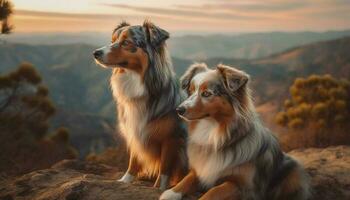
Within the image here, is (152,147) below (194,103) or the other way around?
below

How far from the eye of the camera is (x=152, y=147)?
6.59 m

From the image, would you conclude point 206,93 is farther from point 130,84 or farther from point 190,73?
point 130,84

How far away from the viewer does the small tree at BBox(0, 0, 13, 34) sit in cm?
1293

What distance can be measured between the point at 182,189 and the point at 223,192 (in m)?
0.57

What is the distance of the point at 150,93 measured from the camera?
6.51 meters

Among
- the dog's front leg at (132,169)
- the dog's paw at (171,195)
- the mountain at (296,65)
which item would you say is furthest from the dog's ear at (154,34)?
the mountain at (296,65)

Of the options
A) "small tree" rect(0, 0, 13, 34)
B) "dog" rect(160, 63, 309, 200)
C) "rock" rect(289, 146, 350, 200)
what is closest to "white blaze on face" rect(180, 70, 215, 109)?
"dog" rect(160, 63, 309, 200)

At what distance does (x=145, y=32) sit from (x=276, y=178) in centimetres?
263

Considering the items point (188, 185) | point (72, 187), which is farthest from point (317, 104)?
point (72, 187)

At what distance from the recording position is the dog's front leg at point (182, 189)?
5426 mm

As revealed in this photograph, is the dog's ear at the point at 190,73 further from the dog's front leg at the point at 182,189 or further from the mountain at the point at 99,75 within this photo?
the dog's front leg at the point at 182,189

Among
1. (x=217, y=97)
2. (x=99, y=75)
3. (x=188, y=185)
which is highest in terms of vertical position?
(x=217, y=97)

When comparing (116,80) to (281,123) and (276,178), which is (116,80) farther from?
(281,123)

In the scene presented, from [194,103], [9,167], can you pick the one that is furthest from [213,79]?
[9,167]
